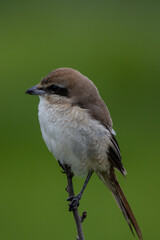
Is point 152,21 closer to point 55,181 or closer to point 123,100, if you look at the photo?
point 123,100

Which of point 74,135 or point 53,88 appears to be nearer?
point 74,135

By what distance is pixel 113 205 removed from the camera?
789cm

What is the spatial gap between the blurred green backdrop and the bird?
8.49 feet

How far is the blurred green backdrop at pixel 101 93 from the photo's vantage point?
7695mm

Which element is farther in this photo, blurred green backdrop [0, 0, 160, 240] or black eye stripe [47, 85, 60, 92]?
blurred green backdrop [0, 0, 160, 240]

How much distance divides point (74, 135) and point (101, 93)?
17.7 feet

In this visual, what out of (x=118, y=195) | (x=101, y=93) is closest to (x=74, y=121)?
(x=118, y=195)

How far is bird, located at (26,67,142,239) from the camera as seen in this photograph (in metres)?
4.80

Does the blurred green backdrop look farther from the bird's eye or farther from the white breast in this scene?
the bird's eye

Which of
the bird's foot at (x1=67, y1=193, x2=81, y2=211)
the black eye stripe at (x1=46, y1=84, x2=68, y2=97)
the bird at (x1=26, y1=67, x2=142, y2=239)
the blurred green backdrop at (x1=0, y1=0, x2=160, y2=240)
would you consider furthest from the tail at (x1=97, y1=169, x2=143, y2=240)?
the blurred green backdrop at (x1=0, y1=0, x2=160, y2=240)

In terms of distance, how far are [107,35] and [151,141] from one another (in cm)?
369

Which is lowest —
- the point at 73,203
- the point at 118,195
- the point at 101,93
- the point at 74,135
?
the point at 73,203

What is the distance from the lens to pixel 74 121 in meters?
4.78

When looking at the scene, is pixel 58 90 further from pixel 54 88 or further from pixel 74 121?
pixel 74 121
